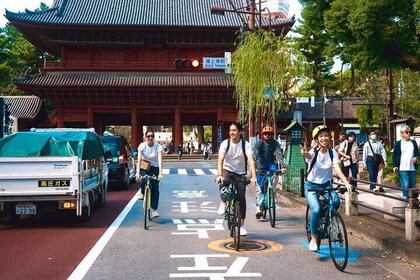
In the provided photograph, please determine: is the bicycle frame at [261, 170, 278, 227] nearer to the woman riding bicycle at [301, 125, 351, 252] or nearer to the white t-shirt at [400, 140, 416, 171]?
the woman riding bicycle at [301, 125, 351, 252]

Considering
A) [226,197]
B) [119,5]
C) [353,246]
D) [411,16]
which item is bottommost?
[353,246]

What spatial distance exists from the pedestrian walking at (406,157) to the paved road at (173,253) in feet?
8.27

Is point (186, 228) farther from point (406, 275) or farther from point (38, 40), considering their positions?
point (38, 40)

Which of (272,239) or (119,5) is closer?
(272,239)

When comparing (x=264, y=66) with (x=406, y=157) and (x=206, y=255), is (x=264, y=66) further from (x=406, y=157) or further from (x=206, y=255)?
(x=206, y=255)

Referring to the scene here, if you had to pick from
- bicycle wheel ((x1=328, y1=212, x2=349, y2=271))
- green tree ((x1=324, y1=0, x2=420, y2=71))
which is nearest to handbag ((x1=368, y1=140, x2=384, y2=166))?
green tree ((x1=324, y1=0, x2=420, y2=71))

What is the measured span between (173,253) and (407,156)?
601cm

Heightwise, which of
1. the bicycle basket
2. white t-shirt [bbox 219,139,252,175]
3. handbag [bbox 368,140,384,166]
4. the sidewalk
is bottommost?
the sidewalk

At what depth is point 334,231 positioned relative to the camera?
239 inches

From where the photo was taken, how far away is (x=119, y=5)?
41.8 metres

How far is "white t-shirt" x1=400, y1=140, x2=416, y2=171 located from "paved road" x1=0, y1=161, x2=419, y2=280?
257 centimetres

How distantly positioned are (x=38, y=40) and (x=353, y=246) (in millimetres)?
39580

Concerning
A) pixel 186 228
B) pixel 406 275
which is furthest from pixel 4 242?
pixel 406 275

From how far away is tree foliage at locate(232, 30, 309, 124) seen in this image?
18.8 m
